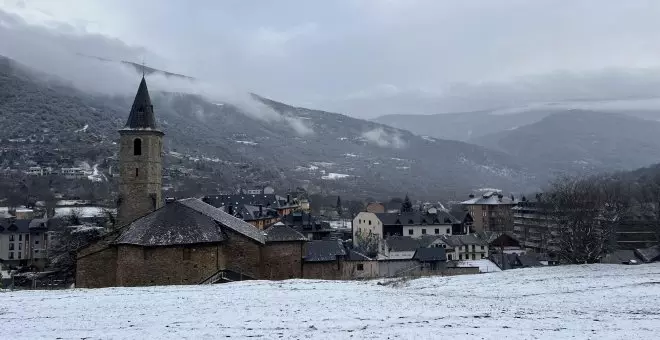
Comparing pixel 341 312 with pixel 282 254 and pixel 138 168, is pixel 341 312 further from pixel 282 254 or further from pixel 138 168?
pixel 138 168

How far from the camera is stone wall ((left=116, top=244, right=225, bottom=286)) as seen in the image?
34625 millimetres

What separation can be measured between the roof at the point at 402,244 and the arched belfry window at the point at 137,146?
1431 inches

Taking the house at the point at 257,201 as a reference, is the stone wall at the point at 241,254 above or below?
below

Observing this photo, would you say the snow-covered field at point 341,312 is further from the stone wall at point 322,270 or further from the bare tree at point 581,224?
the bare tree at point 581,224

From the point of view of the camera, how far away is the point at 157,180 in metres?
48.3

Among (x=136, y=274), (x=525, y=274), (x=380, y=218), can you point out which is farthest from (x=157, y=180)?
(x=380, y=218)

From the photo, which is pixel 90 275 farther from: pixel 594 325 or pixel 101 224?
pixel 101 224

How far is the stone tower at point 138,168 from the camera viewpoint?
4691cm

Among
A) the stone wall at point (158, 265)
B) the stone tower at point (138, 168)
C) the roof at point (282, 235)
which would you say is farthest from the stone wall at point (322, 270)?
the stone tower at point (138, 168)

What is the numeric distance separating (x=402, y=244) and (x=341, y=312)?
51106 mm

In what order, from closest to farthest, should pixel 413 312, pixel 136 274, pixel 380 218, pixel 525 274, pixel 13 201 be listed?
pixel 413 312
pixel 136 274
pixel 525 274
pixel 380 218
pixel 13 201

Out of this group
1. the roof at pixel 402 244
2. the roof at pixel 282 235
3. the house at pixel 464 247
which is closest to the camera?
the roof at pixel 282 235

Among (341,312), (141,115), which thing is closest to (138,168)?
(141,115)

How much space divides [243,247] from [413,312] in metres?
20.4
